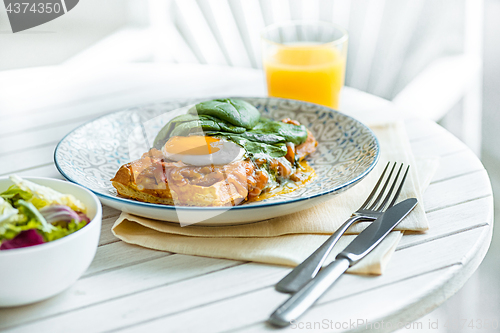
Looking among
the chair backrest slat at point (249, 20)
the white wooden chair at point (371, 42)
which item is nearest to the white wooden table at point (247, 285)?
the white wooden chair at point (371, 42)

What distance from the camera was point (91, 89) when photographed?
216cm

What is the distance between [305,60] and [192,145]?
2.91ft

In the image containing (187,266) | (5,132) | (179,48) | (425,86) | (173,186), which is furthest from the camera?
(179,48)

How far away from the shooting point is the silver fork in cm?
87

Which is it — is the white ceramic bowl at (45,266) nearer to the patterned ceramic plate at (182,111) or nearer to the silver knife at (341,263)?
the patterned ceramic plate at (182,111)

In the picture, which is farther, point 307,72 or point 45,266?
point 307,72

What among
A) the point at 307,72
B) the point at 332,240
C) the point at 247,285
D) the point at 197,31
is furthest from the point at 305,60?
the point at 197,31

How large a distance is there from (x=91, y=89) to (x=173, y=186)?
1239 millimetres

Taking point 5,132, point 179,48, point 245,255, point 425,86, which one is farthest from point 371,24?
point 245,255

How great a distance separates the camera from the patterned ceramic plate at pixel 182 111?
1.02 m

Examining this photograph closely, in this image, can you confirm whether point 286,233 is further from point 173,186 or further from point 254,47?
point 254,47

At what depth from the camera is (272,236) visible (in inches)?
41.9

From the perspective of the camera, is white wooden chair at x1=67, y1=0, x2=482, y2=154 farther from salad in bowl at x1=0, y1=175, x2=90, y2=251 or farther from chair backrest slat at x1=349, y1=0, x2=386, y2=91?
salad in bowl at x1=0, y1=175, x2=90, y2=251

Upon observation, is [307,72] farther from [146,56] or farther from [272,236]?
[146,56]
